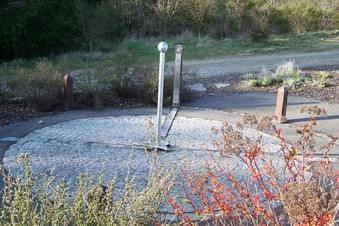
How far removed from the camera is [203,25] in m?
26.5

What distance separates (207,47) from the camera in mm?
22469

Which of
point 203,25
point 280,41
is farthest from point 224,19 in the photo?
point 280,41

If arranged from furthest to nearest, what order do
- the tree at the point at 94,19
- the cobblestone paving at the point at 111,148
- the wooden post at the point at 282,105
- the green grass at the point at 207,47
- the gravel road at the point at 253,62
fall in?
the tree at the point at 94,19
the green grass at the point at 207,47
the gravel road at the point at 253,62
the wooden post at the point at 282,105
the cobblestone paving at the point at 111,148

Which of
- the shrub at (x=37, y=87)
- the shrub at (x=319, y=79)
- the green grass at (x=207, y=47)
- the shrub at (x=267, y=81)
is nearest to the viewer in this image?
the shrub at (x=37, y=87)

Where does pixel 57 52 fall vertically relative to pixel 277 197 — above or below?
below

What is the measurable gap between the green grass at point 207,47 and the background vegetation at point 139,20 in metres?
0.78

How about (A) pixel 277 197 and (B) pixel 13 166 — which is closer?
(A) pixel 277 197

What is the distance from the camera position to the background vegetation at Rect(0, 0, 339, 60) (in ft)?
71.2

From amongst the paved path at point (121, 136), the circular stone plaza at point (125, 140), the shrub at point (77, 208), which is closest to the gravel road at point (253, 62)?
the paved path at point (121, 136)

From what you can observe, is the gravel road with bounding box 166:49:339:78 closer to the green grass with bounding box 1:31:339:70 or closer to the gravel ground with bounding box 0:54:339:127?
the gravel ground with bounding box 0:54:339:127

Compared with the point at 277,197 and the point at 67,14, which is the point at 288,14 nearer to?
the point at 67,14

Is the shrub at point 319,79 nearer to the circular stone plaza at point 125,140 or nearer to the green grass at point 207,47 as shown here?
the circular stone plaza at point 125,140

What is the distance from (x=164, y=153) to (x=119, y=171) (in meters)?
1.01

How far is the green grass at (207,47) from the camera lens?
20484 mm
